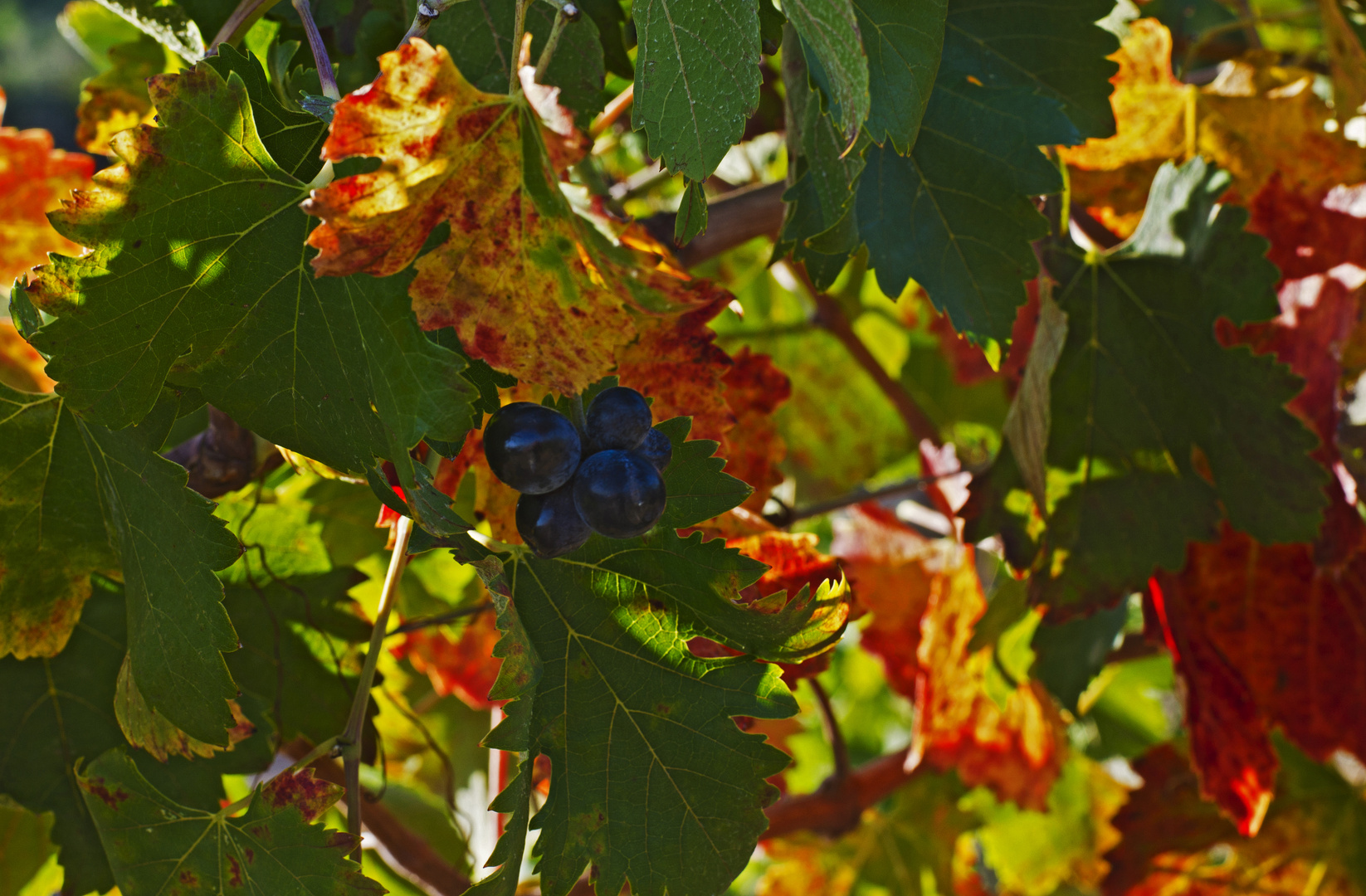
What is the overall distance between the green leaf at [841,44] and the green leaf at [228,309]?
0.60 ft

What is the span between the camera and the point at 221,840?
490 mm

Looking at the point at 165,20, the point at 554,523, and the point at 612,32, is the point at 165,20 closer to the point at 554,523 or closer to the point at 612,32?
the point at 612,32

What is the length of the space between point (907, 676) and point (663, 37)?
3.20 ft

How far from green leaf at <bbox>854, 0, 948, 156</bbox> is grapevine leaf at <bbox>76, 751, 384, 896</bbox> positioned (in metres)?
0.40

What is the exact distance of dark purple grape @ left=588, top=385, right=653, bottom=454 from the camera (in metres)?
0.45

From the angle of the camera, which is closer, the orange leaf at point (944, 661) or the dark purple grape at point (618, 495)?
the dark purple grape at point (618, 495)

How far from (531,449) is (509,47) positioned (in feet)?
0.76

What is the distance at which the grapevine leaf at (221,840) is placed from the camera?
465mm

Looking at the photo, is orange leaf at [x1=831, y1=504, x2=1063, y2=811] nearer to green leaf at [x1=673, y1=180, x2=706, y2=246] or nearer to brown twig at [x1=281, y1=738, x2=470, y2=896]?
brown twig at [x1=281, y1=738, x2=470, y2=896]

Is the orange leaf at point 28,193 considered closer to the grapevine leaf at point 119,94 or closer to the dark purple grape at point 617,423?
the grapevine leaf at point 119,94

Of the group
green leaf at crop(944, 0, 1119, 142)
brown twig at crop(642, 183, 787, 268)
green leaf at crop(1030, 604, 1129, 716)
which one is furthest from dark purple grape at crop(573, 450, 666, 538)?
green leaf at crop(1030, 604, 1129, 716)

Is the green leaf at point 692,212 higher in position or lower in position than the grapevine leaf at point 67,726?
higher

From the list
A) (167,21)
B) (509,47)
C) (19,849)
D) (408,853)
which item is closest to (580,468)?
(509,47)

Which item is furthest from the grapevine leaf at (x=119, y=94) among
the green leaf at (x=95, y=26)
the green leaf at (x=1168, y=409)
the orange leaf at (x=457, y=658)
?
the green leaf at (x=1168, y=409)
